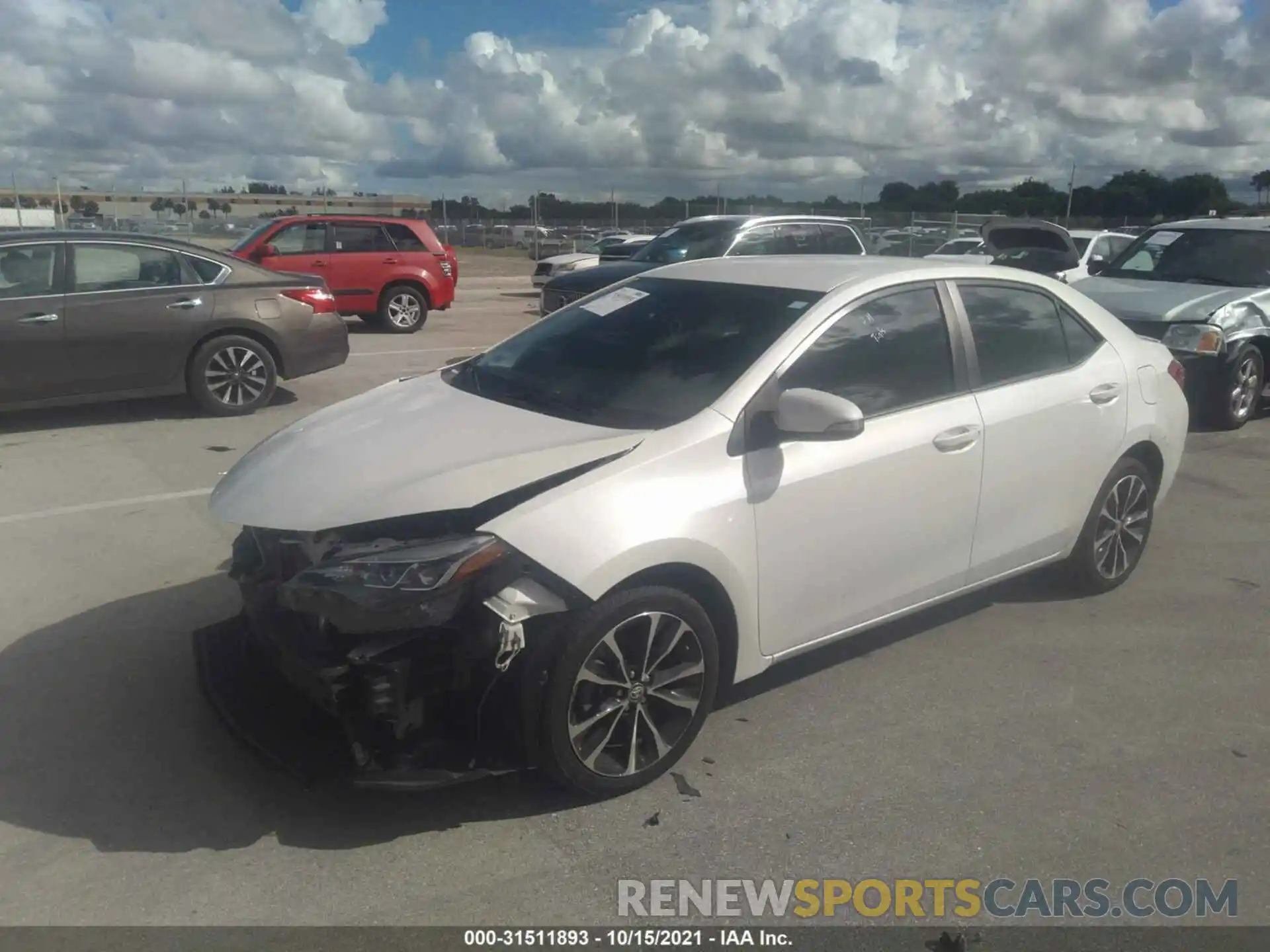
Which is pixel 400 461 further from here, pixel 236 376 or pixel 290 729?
pixel 236 376

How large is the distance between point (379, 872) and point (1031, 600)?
348cm

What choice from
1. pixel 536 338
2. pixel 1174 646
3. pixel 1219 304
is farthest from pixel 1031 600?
pixel 1219 304

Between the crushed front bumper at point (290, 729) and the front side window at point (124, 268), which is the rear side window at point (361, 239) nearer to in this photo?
the front side window at point (124, 268)

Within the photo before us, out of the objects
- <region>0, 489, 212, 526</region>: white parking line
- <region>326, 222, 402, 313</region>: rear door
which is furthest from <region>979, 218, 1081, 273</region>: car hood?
<region>326, 222, 402, 313</region>: rear door

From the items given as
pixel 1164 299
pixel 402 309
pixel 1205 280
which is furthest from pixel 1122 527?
pixel 402 309

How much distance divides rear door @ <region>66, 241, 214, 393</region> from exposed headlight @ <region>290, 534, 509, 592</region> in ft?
20.3

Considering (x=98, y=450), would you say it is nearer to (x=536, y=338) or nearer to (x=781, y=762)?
(x=536, y=338)

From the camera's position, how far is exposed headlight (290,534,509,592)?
10.2 ft

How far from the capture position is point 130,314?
8484 millimetres

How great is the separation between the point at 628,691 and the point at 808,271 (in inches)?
78.7

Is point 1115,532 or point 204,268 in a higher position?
point 204,268

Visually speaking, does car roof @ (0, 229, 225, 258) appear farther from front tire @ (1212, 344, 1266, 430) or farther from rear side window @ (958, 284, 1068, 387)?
front tire @ (1212, 344, 1266, 430)

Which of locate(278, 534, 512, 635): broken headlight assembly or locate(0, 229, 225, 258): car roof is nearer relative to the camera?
locate(278, 534, 512, 635): broken headlight assembly

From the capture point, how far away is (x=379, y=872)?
312cm
